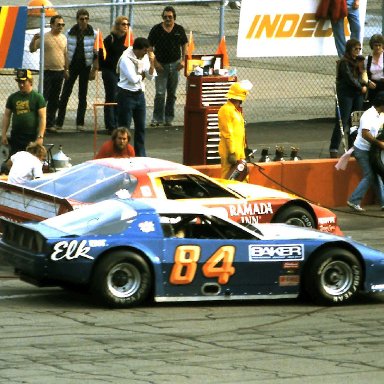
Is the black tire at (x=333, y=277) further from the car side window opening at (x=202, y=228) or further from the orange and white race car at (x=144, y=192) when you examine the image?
the orange and white race car at (x=144, y=192)

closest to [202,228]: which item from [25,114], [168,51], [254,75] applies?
[25,114]

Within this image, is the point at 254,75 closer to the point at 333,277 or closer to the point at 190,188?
the point at 190,188

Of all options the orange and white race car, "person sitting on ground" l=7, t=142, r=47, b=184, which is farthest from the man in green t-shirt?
the orange and white race car

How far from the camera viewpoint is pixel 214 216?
→ 1433 centimetres

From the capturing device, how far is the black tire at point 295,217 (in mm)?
16906

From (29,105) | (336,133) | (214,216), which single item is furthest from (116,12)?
(214,216)

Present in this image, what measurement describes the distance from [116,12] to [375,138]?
8180 mm

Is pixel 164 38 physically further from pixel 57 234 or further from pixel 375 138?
pixel 57 234

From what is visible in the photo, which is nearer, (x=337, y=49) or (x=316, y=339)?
(x=316, y=339)

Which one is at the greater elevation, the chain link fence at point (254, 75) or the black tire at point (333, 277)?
A: the chain link fence at point (254, 75)

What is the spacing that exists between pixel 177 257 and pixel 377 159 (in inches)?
256

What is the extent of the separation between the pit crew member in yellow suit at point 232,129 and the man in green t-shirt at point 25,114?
2347 millimetres

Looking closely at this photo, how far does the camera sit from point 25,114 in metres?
19.0

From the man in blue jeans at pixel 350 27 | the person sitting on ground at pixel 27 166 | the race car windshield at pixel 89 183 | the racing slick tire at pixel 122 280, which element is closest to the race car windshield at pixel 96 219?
the racing slick tire at pixel 122 280
